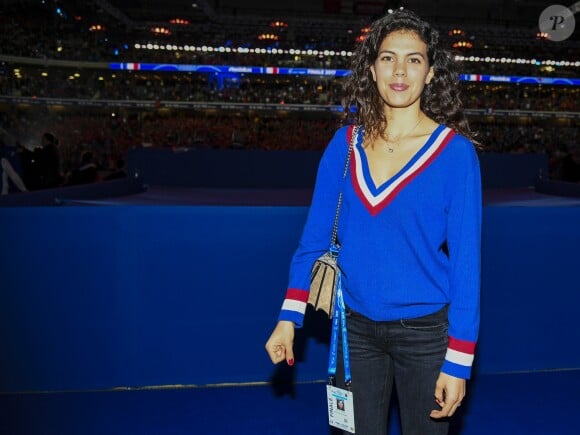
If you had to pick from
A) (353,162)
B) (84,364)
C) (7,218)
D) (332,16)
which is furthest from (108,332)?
(332,16)

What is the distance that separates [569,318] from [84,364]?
2.73 meters

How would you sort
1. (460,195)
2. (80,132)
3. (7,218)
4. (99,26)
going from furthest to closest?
(99,26)
(80,132)
(7,218)
(460,195)

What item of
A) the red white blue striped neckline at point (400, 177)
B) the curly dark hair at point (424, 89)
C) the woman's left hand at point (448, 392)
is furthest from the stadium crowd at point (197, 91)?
the woman's left hand at point (448, 392)

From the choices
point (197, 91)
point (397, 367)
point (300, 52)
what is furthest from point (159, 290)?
point (300, 52)

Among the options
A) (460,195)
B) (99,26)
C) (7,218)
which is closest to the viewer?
(460,195)

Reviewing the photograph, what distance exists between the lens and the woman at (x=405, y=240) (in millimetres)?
1484

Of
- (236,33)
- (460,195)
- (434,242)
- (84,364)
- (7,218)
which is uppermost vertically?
(236,33)

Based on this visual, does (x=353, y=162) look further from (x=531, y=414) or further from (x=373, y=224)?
(x=531, y=414)

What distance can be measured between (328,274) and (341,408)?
0.34m

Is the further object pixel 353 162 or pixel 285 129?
pixel 285 129

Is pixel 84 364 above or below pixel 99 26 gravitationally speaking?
below

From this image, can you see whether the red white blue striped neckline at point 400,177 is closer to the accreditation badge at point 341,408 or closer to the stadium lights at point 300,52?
the accreditation badge at point 341,408

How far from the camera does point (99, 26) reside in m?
23.9

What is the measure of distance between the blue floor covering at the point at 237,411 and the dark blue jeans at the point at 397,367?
139 cm
